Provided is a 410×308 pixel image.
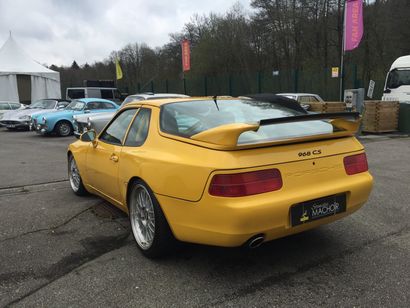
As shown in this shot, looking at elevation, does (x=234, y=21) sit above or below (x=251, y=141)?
above

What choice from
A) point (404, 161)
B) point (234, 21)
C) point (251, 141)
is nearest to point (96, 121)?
point (404, 161)

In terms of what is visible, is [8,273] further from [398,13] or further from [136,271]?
[398,13]

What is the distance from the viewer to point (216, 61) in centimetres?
3759

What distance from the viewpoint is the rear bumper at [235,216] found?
2.84m

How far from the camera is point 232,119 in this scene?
371 cm

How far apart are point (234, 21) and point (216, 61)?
12.9 feet

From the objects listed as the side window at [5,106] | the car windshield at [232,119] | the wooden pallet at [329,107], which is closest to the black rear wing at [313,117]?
the car windshield at [232,119]

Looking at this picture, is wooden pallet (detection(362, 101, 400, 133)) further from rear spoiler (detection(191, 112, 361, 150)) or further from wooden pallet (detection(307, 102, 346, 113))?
rear spoiler (detection(191, 112, 361, 150))

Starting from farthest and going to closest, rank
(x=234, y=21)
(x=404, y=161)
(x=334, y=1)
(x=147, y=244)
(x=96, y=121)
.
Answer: (x=234, y=21) < (x=334, y=1) < (x=96, y=121) < (x=404, y=161) < (x=147, y=244)

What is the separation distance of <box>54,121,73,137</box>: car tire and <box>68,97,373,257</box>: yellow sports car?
12.0 metres

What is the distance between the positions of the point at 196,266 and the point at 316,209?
111 cm

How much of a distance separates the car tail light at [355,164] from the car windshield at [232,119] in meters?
0.30

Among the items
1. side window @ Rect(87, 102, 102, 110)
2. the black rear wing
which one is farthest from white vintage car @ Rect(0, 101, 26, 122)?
the black rear wing

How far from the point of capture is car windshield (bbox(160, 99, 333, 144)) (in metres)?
3.32
